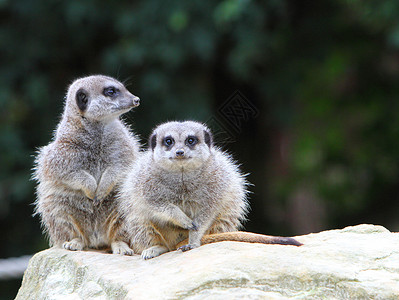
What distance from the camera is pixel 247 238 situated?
3.27 meters

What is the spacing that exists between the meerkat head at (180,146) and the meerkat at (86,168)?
1.31 feet

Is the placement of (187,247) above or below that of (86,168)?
below

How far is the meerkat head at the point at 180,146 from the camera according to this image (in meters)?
3.37

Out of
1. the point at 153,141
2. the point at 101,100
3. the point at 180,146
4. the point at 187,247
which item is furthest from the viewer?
the point at 101,100

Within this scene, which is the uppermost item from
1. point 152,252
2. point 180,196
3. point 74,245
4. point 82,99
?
point 82,99

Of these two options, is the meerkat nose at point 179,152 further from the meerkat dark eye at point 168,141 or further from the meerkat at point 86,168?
the meerkat at point 86,168

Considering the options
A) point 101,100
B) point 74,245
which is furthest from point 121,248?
point 101,100

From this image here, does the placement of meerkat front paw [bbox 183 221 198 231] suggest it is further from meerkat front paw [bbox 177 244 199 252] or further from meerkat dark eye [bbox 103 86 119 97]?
meerkat dark eye [bbox 103 86 119 97]

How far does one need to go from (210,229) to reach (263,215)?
4121mm

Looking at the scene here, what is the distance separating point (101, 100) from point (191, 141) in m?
0.74

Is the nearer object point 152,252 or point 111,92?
point 152,252

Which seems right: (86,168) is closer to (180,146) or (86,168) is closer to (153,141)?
(153,141)

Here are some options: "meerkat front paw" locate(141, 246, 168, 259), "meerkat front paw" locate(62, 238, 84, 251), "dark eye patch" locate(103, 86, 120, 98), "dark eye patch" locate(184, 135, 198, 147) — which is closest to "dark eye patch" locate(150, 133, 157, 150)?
"dark eye patch" locate(184, 135, 198, 147)

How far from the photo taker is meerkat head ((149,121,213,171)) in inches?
132
